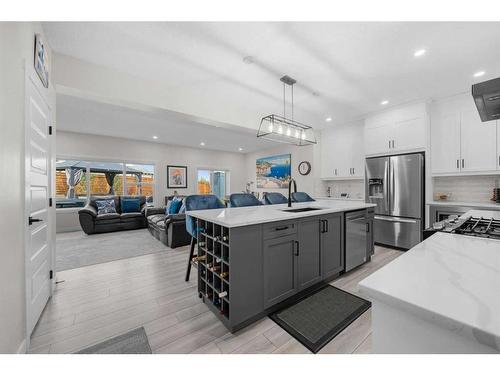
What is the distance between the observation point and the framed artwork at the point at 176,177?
24.2 ft

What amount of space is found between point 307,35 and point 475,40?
1.75 metres

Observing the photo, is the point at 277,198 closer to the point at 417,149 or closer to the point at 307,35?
the point at 307,35

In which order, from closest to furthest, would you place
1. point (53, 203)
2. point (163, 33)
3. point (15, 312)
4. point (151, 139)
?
point (15, 312) → point (163, 33) → point (53, 203) → point (151, 139)

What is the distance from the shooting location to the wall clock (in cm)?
570

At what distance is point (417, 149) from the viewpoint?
11.9 feet

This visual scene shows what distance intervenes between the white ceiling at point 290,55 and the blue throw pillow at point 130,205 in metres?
4.29

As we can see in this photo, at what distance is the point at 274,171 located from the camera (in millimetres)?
7492

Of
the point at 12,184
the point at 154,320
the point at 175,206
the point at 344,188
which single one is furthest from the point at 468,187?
the point at 12,184

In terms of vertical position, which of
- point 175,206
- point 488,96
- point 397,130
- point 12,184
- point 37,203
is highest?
point 397,130

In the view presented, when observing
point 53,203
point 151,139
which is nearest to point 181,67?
point 53,203

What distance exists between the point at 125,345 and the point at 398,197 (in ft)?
14.4

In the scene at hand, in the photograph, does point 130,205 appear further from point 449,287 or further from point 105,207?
point 449,287

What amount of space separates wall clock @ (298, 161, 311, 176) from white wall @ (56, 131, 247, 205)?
3607 millimetres

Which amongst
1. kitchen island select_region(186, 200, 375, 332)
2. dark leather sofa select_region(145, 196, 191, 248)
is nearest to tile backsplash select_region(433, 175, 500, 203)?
kitchen island select_region(186, 200, 375, 332)
